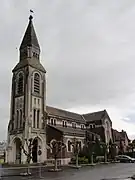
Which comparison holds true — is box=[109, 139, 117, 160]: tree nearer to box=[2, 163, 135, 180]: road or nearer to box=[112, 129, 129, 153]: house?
box=[112, 129, 129, 153]: house

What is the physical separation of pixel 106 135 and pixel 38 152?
93.7ft

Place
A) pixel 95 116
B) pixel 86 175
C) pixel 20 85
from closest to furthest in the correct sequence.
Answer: pixel 86 175 → pixel 20 85 → pixel 95 116

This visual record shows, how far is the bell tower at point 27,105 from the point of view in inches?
2290

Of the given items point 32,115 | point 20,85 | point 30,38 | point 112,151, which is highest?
point 30,38

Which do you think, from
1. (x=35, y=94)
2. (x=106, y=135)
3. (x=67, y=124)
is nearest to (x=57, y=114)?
(x=67, y=124)

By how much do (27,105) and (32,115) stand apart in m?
2.63

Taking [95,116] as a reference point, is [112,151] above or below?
below

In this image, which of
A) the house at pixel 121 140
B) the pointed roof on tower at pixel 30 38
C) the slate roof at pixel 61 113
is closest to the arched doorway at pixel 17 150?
the slate roof at pixel 61 113

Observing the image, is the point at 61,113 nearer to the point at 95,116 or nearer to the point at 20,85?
the point at 20,85

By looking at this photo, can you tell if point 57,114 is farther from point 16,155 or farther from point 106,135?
point 106,135

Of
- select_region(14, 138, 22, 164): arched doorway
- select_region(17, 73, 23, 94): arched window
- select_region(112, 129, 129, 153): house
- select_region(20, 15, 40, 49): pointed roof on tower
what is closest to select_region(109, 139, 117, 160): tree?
select_region(112, 129, 129, 153): house

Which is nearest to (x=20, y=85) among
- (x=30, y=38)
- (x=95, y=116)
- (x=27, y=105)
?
(x=27, y=105)

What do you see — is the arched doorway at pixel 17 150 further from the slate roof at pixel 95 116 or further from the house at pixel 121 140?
the house at pixel 121 140

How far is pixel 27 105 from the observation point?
5884cm
